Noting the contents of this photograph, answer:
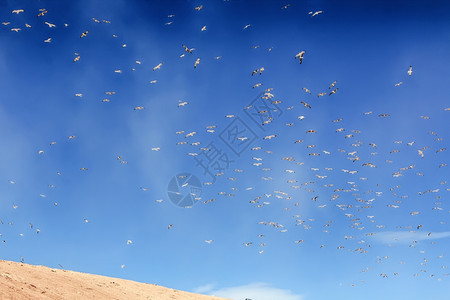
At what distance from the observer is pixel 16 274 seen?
2697cm

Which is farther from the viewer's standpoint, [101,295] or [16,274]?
[101,295]

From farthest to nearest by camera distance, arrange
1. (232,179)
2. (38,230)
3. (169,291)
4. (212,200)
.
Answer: (169,291), (212,200), (232,179), (38,230)

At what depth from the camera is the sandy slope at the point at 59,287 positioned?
78.1 feet

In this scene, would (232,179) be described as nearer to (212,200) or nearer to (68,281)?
(212,200)

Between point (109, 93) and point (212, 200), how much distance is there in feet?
42.8

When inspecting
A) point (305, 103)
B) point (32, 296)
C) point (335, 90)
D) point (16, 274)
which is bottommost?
point (32, 296)

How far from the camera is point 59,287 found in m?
28.1

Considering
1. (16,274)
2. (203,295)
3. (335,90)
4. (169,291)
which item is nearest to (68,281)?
(16,274)

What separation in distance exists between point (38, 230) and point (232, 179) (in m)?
15.1

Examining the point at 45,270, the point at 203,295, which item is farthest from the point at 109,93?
the point at 203,295

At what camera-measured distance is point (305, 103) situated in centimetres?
2870

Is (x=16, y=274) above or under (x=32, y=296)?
above

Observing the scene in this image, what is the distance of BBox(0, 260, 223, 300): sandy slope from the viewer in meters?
23.8

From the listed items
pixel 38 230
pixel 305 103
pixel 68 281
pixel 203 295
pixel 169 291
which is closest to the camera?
pixel 38 230
